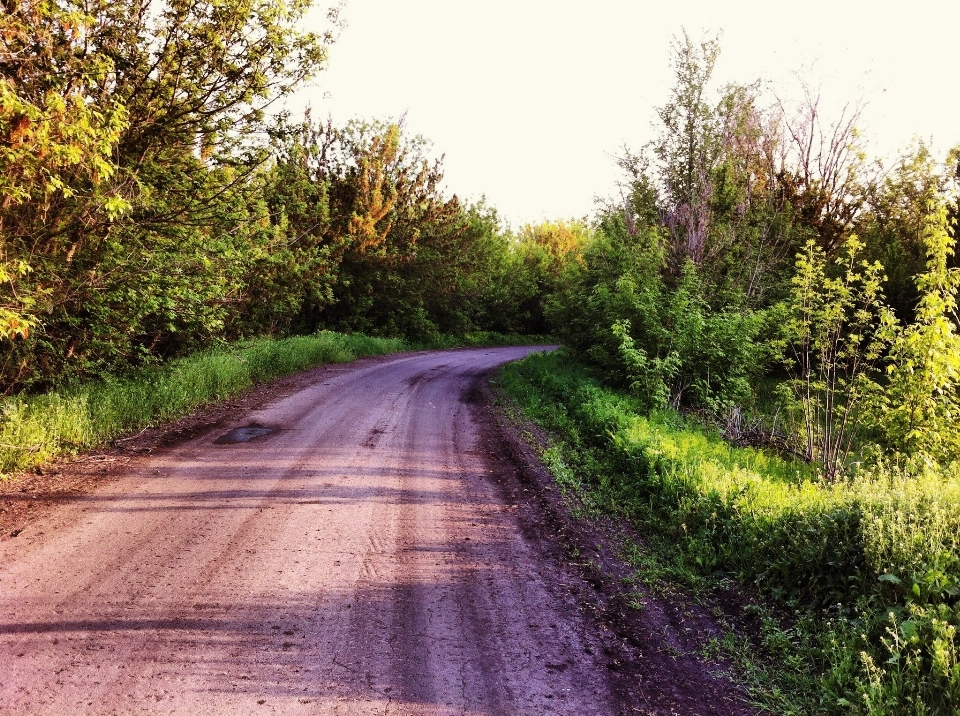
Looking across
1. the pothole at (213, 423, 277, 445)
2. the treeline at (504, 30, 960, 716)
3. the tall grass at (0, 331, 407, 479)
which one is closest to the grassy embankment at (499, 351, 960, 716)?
the treeline at (504, 30, 960, 716)

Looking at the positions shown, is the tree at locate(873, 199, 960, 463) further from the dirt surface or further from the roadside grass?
the roadside grass

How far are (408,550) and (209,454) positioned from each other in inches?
161

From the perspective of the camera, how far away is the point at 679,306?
1178 cm

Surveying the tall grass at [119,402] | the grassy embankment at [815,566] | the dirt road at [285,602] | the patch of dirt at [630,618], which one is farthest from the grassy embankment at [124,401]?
the grassy embankment at [815,566]

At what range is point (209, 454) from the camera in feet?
25.7

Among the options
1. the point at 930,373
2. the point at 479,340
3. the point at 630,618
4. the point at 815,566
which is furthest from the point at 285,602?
the point at 479,340

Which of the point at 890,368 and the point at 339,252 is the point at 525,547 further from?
the point at 339,252

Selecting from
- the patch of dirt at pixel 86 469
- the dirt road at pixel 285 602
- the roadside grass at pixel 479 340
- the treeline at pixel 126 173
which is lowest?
the dirt road at pixel 285 602

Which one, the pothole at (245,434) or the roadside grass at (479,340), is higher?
the roadside grass at (479,340)

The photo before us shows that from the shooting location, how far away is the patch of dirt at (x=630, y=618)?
3.42 metres

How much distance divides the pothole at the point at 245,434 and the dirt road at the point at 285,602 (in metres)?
1.19

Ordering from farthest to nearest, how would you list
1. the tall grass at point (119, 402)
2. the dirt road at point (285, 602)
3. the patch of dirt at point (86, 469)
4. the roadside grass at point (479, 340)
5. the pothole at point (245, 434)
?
the roadside grass at point (479, 340) → the pothole at point (245, 434) → the tall grass at point (119, 402) → the patch of dirt at point (86, 469) → the dirt road at point (285, 602)

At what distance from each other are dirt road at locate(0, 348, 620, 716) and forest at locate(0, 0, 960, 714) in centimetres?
146

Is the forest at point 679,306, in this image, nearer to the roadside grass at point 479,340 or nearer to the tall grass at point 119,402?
the tall grass at point 119,402
